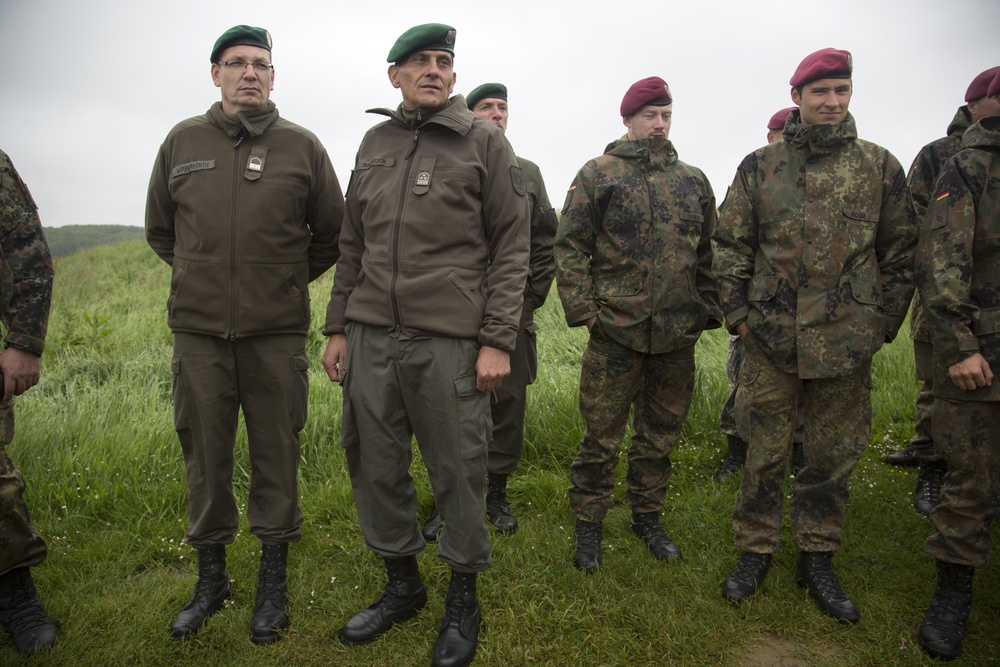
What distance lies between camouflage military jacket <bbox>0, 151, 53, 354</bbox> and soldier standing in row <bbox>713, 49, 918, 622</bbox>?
9.42 ft

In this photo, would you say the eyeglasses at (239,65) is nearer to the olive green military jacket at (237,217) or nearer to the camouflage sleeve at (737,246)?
the olive green military jacket at (237,217)

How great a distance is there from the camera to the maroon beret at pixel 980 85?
3.93 m

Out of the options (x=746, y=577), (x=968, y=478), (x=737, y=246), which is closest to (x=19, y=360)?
(x=737, y=246)

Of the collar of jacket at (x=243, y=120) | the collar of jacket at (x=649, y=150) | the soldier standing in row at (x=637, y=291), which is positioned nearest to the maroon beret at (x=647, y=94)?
the soldier standing in row at (x=637, y=291)

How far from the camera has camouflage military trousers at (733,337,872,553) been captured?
2977mm

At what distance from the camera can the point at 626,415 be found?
3412mm

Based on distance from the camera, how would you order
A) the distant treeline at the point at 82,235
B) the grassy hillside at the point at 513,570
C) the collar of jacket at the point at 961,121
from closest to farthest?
the grassy hillside at the point at 513,570, the collar of jacket at the point at 961,121, the distant treeline at the point at 82,235

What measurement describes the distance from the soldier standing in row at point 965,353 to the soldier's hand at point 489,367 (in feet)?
5.68

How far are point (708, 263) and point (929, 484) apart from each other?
194cm

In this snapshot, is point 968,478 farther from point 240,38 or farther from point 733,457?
point 240,38

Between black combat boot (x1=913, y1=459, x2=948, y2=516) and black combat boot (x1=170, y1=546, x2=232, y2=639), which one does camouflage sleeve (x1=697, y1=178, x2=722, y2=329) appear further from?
black combat boot (x1=170, y1=546, x2=232, y2=639)

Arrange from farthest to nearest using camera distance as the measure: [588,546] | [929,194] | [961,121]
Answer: [961,121] < [929,194] < [588,546]

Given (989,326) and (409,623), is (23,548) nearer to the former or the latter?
(409,623)

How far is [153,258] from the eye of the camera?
13.4 m
